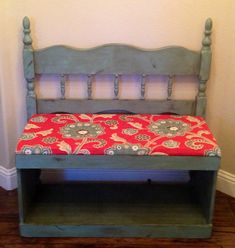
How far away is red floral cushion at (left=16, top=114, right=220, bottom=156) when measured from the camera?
1704 mm

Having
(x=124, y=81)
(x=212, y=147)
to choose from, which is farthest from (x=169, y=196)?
(x=124, y=81)

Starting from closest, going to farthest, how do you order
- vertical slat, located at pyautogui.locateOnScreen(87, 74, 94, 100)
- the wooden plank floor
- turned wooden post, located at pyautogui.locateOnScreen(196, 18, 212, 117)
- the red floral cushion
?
the red floral cushion < the wooden plank floor < turned wooden post, located at pyautogui.locateOnScreen(196, 18, 212, 117) < vertical slat, located at pyautogui.locateOnScreen(87, 74, 94, 100)

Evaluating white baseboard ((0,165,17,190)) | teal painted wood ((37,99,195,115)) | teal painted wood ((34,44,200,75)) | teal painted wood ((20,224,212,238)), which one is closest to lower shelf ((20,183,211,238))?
teal painted wood ((20,224,212,238))

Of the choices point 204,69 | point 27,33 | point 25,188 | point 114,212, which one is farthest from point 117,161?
point 27,33

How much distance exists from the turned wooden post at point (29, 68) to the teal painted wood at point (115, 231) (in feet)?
1.86

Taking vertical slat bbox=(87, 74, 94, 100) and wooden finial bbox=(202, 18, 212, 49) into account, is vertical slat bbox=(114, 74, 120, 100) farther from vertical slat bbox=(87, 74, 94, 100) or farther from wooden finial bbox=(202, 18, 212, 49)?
wooden finial bbox=(202, 18, 212, 49)

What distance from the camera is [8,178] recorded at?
7.20 ft

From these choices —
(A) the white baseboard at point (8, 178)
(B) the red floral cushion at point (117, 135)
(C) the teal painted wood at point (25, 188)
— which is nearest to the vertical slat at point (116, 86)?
(B) the red floral cushion at point (117, 135)

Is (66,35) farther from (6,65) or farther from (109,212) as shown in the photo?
(109,212)

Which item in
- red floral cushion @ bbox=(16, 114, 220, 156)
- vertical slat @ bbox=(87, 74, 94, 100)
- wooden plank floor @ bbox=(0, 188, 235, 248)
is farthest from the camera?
vertical slat @ bbox=(87, 74, 94, 100)

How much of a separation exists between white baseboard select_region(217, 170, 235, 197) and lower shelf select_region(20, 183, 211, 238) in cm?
19

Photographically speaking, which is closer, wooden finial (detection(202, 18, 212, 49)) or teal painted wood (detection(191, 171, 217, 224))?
teal painted wood (detection(191, 171, 217, 224))

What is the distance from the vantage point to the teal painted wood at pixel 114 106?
2053 millimetres

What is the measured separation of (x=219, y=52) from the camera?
78.9 inches
